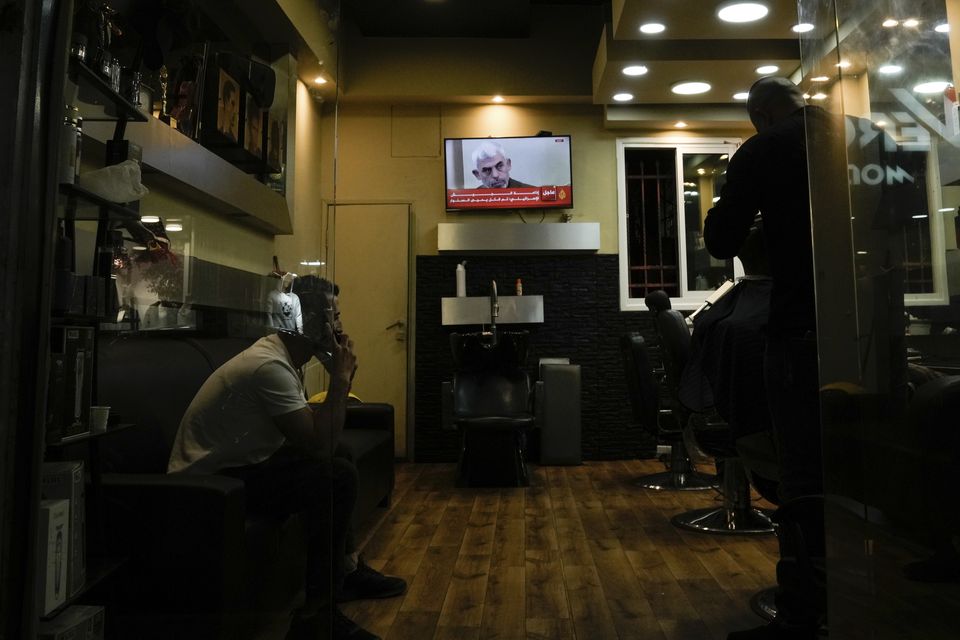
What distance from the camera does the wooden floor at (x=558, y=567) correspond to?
6.99 feet

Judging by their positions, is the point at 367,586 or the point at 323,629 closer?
the point at 323,629

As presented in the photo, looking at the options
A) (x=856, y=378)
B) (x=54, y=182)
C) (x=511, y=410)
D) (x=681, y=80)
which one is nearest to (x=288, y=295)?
(x=54, y=182)

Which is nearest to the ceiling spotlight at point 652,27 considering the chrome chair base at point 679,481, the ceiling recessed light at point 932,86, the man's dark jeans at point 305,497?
the chrome chair base at point 679,481

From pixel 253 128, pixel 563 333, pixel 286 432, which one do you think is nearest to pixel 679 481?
pixel 563 333

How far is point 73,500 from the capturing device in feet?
3.03

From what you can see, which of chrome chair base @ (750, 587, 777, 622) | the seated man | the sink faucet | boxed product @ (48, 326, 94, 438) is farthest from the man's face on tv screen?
boxed product @ (48, 326, 94, 438)

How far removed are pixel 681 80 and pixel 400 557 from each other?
3.91 metres

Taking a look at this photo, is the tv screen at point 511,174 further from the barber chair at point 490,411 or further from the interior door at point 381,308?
the barber chair at point 490,411

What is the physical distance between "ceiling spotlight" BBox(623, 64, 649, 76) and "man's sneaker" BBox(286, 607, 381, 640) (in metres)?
4.13

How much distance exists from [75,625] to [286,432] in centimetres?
57

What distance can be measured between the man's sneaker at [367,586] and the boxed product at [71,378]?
1.58 meters

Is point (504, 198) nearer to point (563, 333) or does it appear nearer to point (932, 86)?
point (563, 333)

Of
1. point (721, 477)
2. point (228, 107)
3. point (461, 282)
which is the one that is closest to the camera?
point (228, 107)

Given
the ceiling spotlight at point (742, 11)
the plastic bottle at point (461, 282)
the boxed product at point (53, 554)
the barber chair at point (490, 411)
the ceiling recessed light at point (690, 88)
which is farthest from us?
the plastic bottle at point (461, 282)
